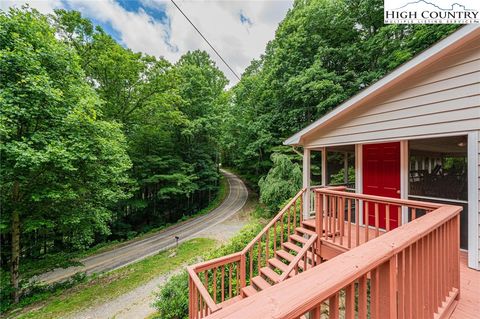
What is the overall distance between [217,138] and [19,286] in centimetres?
1535

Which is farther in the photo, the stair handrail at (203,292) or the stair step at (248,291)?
the stair step at (248,291)

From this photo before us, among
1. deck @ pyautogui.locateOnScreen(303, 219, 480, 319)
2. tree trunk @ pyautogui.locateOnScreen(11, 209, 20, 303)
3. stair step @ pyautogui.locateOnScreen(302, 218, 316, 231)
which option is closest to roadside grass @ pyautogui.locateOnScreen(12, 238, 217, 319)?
tree trunk @ pyautogui.locateOnScreen(11, 209, 20, 303)

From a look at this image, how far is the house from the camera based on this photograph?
0.88 meters

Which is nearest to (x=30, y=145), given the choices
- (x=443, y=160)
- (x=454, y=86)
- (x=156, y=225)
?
(x=454, y=86)

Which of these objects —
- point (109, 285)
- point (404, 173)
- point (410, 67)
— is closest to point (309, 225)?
point (404, 173)

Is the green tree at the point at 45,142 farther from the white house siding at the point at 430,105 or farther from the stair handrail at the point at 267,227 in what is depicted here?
the white house siding at the point at 430,105

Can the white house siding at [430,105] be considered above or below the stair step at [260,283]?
above

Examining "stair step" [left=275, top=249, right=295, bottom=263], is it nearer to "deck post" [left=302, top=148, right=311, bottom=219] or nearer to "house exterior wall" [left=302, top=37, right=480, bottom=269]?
"deck post" [left=302, top=148, right=311, bottom=219]

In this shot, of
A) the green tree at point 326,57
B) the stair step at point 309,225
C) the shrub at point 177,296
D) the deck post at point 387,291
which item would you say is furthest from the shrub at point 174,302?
the green tree at point 326,57

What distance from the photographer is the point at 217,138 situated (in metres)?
19.7

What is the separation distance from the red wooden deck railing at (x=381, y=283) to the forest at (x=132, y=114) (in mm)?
7139

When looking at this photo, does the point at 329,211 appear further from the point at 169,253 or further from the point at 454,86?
the point at 169,253

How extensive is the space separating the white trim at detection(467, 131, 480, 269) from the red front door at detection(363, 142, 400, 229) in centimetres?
115

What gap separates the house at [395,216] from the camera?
34.5 inches
